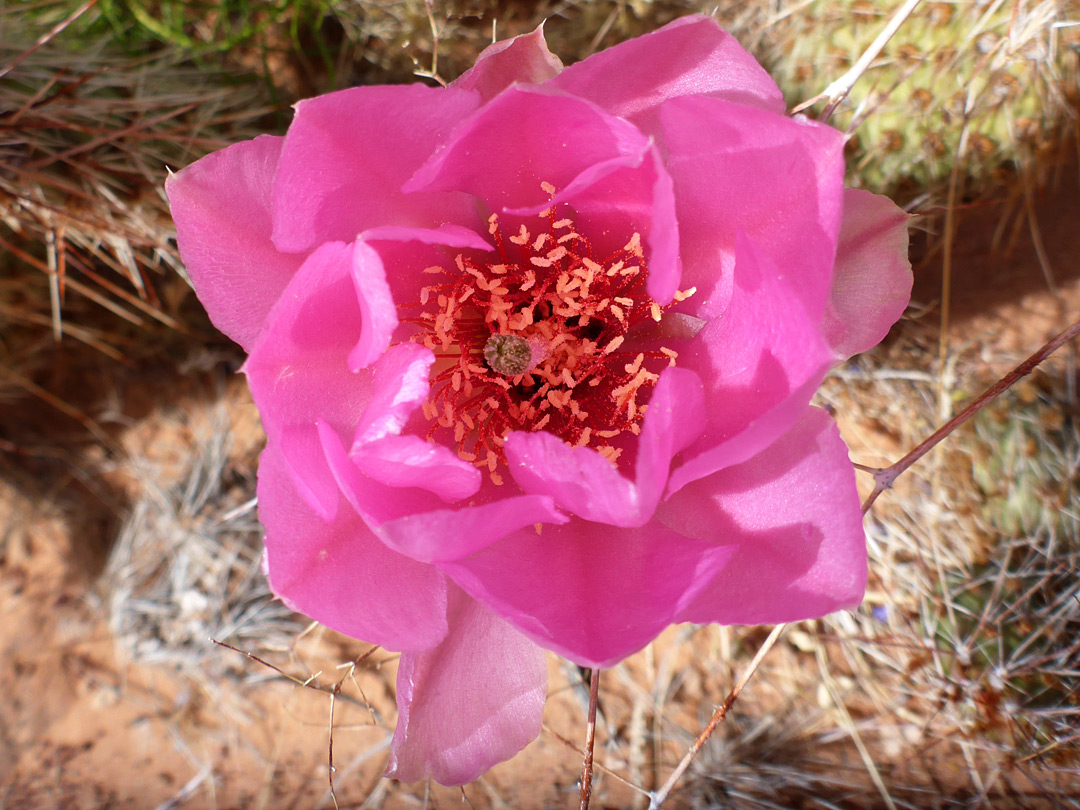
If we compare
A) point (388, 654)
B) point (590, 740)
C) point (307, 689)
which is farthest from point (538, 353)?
point (307, 689)

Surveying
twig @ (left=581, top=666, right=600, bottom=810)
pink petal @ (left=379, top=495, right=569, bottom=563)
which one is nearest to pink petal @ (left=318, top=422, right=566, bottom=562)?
pink petal @ (left=379, top=495, right=569, bottom=563)

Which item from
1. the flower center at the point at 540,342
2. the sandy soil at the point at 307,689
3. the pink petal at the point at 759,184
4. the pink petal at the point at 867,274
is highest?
the pink petal at the point at 759,184

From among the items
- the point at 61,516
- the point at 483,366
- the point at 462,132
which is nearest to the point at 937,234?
the point at 483,366

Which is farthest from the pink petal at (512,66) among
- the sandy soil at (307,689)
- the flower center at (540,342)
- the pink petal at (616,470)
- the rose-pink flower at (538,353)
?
the sandy soil at (307,689)

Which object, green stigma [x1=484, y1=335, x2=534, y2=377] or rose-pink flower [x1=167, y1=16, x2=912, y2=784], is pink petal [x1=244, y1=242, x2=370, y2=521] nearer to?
rose-pink flower [x1=167, y1=16, x2=912, y2=784]

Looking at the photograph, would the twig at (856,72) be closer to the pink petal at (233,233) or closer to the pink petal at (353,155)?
the pink petal at (353,155)
